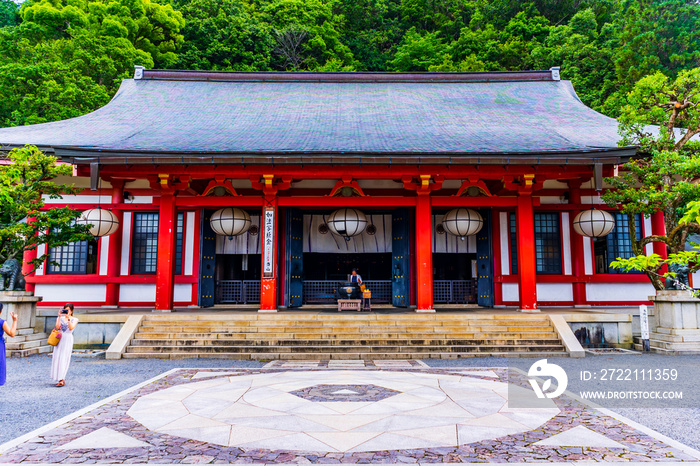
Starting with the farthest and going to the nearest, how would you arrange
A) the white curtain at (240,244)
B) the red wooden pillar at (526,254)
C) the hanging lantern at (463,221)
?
the white curtain at (240,244) < the hanging lantern at (463,221) < the red wooden pillar at (526,254)

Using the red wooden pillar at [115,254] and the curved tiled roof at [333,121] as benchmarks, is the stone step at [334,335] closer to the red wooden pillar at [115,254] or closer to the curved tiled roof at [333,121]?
the red wooden pillar at [115,254]

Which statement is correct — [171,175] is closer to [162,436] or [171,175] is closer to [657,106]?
[162,436]

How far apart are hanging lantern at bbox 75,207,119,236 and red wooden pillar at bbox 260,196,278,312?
14.2ft

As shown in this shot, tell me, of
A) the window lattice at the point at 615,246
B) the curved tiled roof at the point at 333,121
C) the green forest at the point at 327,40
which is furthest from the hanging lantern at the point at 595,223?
the green forest at the point at 327,40

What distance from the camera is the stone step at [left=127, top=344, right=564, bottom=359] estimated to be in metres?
8.95

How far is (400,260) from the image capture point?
13.1 metres

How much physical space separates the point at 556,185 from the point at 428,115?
14.6 feet

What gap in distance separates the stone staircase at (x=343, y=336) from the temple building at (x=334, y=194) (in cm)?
91

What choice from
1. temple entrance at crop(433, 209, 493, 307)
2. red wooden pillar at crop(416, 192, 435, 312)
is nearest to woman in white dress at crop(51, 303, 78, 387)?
red wooden pillar at crop(416, 192, 435, 312)

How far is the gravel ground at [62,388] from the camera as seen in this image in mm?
4805

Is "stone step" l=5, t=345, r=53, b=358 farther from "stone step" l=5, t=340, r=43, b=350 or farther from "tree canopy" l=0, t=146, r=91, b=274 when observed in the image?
"tree canopy" l=0, t=146, r=91, b=274

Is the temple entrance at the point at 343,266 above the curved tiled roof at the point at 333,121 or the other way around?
the other way around

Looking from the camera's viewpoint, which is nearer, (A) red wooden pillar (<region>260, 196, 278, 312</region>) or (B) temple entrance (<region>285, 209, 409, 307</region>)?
(A) red wooden pillar (<region>260, 196, 278, 312</region>)

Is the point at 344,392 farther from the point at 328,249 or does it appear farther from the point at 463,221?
the point at 328,249
